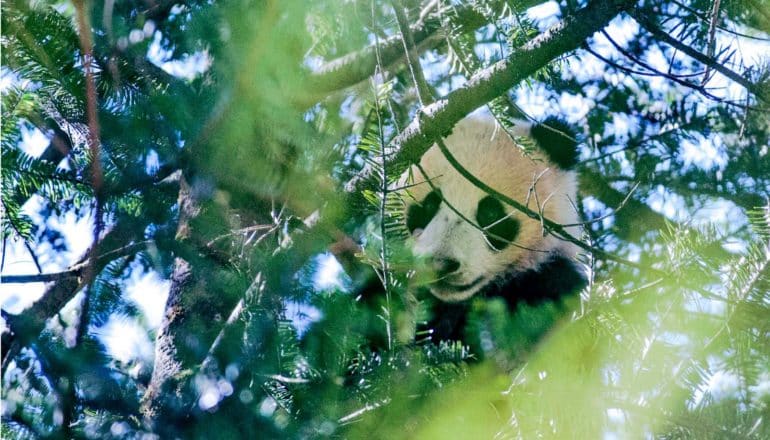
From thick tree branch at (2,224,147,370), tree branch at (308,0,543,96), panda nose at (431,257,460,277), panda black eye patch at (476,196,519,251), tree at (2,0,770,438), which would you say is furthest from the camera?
panda black eye patch at (476,196,519,251)

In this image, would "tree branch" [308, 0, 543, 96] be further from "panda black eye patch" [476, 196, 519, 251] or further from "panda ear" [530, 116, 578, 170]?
"panda black eye patch" [476, 196, 519, 251]

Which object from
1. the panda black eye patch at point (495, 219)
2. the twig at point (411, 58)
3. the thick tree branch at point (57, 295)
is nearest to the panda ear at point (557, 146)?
the panda black eye patch at point (495, 219)

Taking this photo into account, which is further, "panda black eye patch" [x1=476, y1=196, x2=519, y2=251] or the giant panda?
"panda black eye patch" [x1=476, y1=196, x2=519, y2=251]

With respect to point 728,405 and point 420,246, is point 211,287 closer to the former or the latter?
point 420,246

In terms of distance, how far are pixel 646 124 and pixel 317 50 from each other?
1.23 meters

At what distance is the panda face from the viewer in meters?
2.75

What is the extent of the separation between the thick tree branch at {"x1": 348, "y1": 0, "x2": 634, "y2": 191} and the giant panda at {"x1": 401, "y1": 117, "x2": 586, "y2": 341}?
43.4 inches

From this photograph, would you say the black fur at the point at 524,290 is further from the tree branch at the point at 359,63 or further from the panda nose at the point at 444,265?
the tree branch at the point at 359,63

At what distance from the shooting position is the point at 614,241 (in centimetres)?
233

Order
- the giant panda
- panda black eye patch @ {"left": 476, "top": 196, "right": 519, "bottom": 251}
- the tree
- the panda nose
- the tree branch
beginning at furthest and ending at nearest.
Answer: panda black eye patch @ {"left": 476, "top": 196, "right": 519, "bottom": 251} → the giant panda → the panda nose → the tree branch → the tree

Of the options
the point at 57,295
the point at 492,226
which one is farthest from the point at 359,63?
the point at 57,295

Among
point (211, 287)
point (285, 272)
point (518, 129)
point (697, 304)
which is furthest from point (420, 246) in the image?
point (697, 304)

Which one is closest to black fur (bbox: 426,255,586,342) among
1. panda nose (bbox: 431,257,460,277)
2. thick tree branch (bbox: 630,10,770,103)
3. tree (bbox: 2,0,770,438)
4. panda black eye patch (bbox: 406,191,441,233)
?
panda nose (bbox: 431,257,460,277)

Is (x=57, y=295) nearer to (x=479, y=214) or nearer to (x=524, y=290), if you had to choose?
(x=479, y=214)
